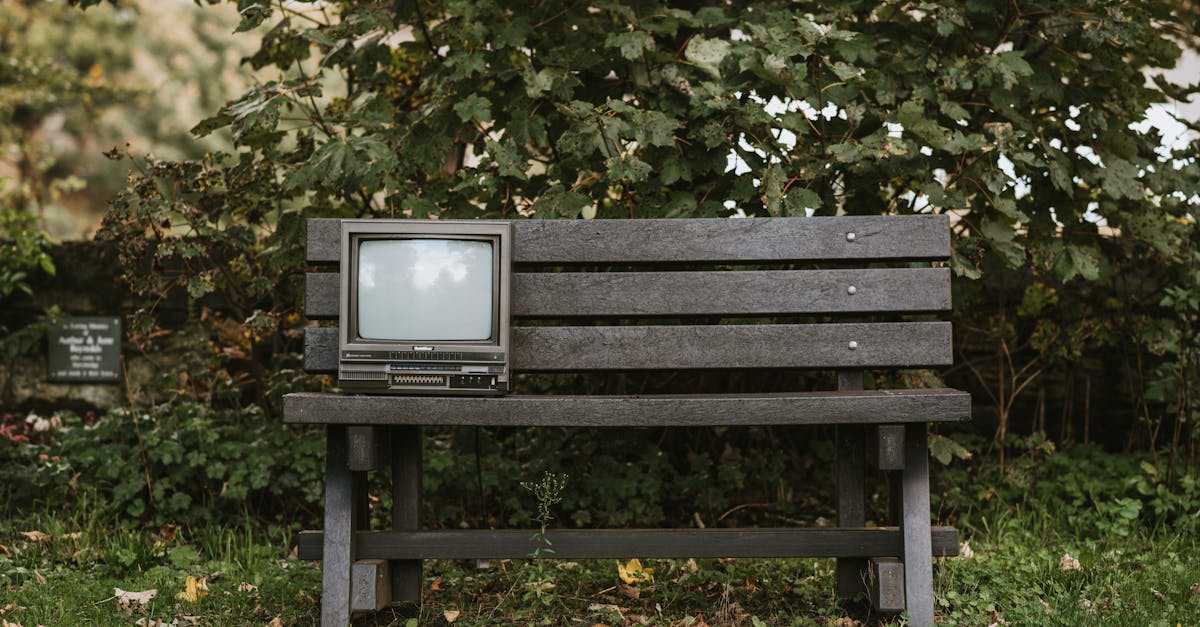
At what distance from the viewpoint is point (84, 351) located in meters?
4.74

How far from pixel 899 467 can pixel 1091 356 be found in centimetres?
237

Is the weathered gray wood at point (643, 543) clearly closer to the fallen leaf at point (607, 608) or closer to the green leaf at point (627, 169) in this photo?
the fallen leaf at point (607, 608)

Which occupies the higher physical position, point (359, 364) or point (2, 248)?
point (2, 248)

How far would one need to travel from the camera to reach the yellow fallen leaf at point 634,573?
304 cm

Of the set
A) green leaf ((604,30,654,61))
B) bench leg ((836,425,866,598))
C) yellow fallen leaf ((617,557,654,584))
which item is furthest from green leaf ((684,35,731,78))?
yellow fallen leaf ((617,557,654,584))

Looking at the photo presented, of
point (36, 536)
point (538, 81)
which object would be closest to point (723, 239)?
point (538, 81)

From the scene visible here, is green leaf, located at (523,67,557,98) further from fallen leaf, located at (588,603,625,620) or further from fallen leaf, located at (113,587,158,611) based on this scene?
fallen leaf, located at (113,587,158,611)

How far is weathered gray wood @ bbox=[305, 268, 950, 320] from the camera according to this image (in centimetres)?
280

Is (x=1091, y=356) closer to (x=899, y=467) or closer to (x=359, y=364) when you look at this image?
(x=899, y=467)

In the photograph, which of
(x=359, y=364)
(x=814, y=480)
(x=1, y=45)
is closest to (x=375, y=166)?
(x=359, y=364)

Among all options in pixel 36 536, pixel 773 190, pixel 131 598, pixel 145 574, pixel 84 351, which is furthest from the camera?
pixel 84 351

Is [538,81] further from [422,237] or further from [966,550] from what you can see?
[966,550]

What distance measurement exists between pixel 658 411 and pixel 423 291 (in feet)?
2.29

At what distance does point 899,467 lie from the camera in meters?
2.56
